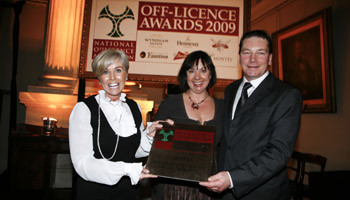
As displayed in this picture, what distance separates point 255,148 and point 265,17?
5.58 m

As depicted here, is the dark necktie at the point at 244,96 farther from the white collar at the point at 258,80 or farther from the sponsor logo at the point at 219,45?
the sponsor logo at the point at 219,45

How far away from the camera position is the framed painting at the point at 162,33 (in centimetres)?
271

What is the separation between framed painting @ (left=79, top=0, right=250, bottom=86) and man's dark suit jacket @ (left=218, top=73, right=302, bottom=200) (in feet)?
3.45

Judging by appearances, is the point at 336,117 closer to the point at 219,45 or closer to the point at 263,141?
the point at 219,45

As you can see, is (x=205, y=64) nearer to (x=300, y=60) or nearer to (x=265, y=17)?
(x=300, y=60)

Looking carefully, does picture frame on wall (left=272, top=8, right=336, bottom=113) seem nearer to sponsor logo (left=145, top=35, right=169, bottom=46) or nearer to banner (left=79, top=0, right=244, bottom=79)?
banner (left=79, top=0, right=244, bottom=79)

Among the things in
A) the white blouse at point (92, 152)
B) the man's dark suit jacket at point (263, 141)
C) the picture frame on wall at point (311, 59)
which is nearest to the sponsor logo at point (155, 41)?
the white blouse at point (92, 152)

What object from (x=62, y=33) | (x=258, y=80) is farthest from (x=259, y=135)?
(x=62, y=33)

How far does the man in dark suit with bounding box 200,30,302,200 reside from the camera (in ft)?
4.99

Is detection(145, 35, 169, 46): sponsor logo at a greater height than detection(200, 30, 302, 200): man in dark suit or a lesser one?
greater

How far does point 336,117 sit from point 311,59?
109 centimetres

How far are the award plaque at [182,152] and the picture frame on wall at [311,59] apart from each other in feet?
11.1

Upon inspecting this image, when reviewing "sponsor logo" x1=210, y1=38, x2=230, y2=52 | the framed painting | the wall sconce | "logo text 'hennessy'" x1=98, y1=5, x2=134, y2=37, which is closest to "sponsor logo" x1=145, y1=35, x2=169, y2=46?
the framed painting

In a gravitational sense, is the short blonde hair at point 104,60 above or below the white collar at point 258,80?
above
